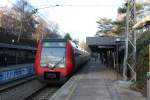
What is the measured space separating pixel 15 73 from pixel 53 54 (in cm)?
425

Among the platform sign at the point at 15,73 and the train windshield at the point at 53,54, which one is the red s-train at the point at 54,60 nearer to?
the train windshield at the point at 53,54

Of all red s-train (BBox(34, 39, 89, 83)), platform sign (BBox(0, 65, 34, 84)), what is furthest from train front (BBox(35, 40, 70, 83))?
platform sign (BBox(0, 65, 34, 84))

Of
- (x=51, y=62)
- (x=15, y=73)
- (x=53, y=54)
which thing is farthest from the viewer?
(x=15, y=73)

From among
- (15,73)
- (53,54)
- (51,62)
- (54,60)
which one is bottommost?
(15,73)

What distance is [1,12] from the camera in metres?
75.8

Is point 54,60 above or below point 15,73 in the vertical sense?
above

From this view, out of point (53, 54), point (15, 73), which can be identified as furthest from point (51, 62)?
point (15, 73)

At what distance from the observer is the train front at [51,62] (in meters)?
21.4

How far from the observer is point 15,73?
81.4ft

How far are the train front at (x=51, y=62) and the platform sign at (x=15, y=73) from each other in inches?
82.3

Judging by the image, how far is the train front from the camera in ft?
70.3

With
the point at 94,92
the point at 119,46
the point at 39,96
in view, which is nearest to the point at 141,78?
the point at 94,92

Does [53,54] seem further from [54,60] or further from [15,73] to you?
[15,73]

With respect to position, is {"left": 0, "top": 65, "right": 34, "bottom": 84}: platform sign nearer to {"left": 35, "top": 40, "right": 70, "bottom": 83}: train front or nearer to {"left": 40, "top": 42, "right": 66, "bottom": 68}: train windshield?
{"left": 35, "top": 40, "right": 70, "bottom": 83}: train front
